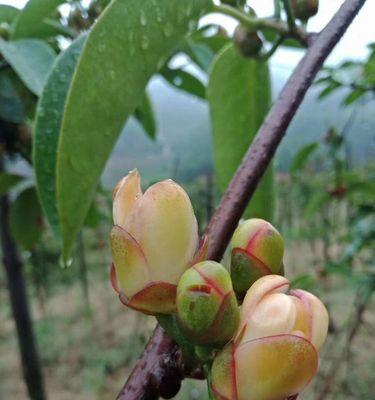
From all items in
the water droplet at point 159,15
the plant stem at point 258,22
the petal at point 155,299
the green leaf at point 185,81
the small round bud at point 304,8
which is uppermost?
the water droplet at point 159,15

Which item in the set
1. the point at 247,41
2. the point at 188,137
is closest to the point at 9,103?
the point at 247,41

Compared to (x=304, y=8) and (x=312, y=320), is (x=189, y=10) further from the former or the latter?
(x=312, y=320)

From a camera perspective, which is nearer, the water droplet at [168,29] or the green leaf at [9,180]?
the water droplet at [168,29]

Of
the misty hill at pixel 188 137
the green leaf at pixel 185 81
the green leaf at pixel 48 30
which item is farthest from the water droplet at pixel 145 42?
the misty hill at pixel 188 137

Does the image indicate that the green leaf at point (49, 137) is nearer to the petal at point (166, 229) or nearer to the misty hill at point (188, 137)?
the petal at point (166, 229)

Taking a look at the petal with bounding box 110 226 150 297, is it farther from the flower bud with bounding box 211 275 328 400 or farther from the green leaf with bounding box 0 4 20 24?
the green leaf with bounding box 0 4 20 24

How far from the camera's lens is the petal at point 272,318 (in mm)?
252

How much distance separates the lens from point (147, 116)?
3.09 feet

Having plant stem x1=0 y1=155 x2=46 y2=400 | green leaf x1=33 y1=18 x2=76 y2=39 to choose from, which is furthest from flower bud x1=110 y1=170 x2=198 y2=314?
plant stem x1=0 y1=155 x2=46 y2=400

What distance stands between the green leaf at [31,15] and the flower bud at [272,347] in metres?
0.38

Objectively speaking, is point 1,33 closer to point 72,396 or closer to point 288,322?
point 288,322

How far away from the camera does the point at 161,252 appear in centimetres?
28

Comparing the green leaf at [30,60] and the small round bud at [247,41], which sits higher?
the small round bud at [247,41]

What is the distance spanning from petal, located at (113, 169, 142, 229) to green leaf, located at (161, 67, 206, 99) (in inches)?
22.5
